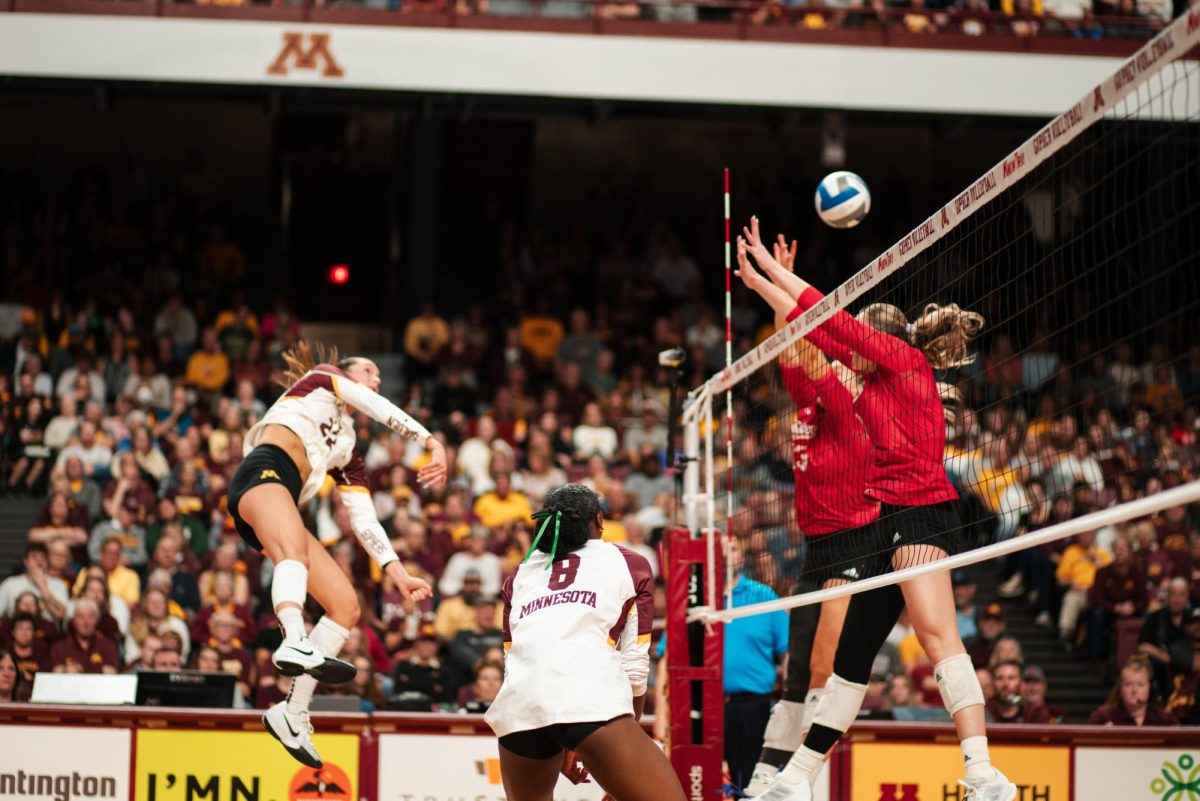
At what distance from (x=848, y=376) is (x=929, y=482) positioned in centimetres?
84

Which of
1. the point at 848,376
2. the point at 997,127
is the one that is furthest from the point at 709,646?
the point at 997,127

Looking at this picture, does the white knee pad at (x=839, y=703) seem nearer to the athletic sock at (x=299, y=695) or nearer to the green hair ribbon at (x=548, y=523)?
the green hair ribbon at (x=548, y=523)

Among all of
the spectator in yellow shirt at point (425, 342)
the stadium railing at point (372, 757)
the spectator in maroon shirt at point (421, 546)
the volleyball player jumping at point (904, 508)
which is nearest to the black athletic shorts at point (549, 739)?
the volleyball player jumping at point (904, 508)

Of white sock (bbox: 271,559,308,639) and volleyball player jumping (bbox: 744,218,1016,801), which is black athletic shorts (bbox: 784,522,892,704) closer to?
volleyball player jumping (bbox: 744,218,1016,801)

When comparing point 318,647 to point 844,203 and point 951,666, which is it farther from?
point 844,203

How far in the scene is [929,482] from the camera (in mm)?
6730

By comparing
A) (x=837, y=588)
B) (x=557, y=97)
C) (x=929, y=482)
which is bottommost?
(x=837, y=588)

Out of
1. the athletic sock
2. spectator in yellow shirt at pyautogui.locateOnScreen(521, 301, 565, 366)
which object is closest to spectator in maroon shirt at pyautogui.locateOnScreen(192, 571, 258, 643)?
the athletic sock

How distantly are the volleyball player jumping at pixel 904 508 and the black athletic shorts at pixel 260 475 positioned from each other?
263 centimetres

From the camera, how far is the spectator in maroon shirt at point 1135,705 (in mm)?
11094

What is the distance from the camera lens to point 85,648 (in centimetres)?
1202

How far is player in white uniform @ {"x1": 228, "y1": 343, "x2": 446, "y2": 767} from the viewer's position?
734cm

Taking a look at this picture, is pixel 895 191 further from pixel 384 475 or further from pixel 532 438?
pixel 384 475

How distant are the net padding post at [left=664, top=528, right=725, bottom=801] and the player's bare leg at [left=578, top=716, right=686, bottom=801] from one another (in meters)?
2.16
